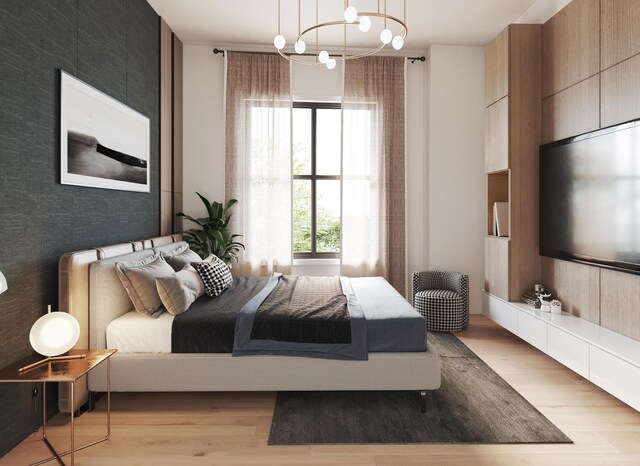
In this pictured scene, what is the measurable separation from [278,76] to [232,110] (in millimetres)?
624

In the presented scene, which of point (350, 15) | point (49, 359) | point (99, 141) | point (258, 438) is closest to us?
point (49, 359)

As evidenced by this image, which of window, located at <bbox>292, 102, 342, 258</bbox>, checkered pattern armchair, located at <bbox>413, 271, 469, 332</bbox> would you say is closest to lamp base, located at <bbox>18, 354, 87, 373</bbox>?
checkered pattern armchair, located at <bbox>413, 271, 469, 332</bbox>

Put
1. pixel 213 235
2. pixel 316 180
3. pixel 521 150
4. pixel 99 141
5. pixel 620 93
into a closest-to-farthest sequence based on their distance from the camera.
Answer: pixel 620 93, pixel 99 141, pixel 521 150, pixel 213 235, pixel 316 180

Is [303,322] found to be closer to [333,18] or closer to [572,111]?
[572,111]

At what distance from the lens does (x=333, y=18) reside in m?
4.24

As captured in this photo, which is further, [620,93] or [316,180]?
[316,180]

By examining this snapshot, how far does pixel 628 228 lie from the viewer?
2777 millimetres

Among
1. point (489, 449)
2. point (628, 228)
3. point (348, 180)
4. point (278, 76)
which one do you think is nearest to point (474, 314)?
point (348, 180)

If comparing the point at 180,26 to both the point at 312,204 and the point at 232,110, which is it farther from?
the point at 312,204

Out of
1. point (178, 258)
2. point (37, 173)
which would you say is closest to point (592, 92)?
point (178, 258)

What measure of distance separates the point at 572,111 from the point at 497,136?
752 mm

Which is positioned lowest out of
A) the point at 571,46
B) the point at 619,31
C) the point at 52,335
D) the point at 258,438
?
the point at 258,438

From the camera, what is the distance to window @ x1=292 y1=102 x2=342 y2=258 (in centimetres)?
512

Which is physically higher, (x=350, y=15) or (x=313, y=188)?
(x=350, y=15)
